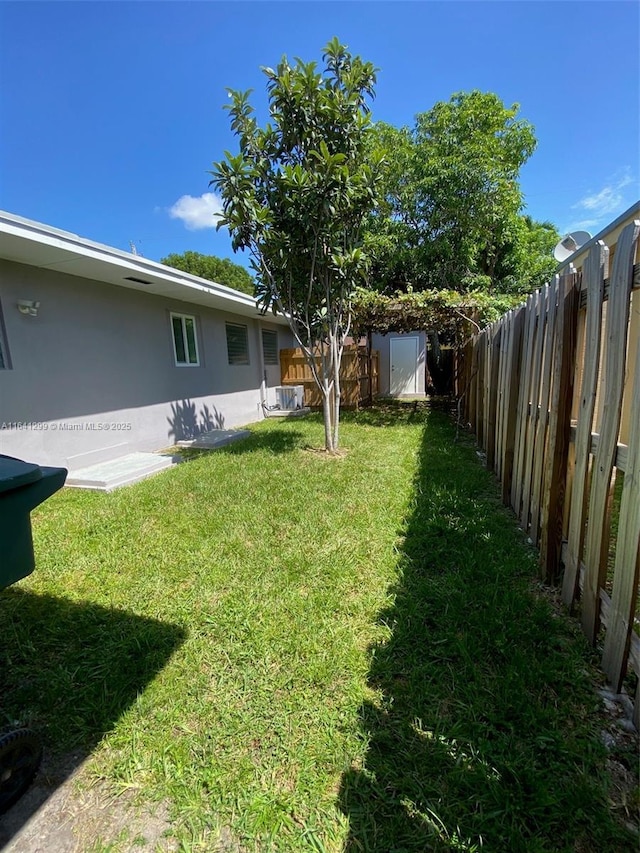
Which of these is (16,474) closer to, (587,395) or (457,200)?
(587,395)

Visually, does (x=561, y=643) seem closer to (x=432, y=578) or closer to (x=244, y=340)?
(x=432, y=578)

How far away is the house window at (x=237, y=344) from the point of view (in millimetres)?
9906

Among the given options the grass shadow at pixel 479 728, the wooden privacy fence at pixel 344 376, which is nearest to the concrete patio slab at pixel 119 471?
the grass shadow at pixel 479 728

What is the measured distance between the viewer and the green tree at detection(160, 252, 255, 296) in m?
32.4

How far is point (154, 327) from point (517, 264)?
12471 millimetres

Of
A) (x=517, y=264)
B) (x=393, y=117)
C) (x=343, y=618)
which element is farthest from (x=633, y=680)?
(x=393, y=117)

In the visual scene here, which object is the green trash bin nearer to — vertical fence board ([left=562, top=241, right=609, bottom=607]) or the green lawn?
the green lawn

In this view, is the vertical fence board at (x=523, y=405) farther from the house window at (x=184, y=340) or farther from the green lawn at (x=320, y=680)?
the house window at (x=184, y=340)

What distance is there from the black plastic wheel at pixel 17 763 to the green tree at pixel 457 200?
12424 millimetres

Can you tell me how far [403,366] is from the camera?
15469 mm

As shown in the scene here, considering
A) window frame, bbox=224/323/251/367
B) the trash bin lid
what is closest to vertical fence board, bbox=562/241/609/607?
the trash bin lid

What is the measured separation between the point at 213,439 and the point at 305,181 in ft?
16.4

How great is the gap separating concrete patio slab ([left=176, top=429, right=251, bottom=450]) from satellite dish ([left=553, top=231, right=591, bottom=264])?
23.2ft

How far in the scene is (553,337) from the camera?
257 centimetres
